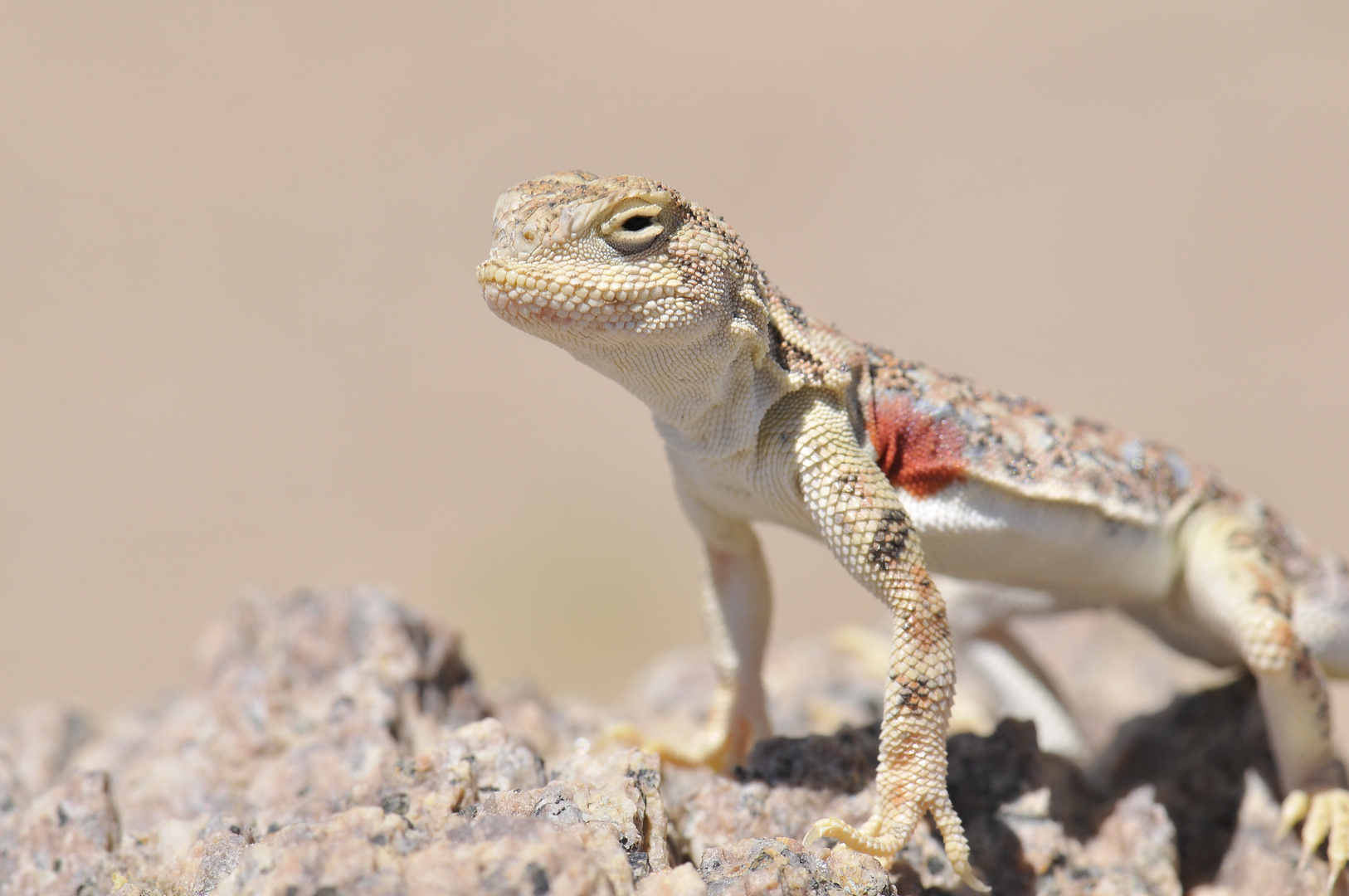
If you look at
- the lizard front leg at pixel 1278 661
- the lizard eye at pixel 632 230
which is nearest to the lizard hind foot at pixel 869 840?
the lizard front leg at pixel 1278 661

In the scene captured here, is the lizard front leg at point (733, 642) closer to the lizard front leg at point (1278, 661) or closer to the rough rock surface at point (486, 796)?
the rough rock surface at point (486, 796)

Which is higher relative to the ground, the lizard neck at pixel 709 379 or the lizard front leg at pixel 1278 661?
the lizard neck at pixel 709 379

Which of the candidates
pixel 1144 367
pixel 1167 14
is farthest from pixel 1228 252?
pixel 1167 14

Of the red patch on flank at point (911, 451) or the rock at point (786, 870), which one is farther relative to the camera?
the red patch on flank at point (911, 451)

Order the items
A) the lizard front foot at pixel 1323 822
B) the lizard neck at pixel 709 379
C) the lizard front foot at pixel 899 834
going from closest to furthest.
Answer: the lizard front foot at pixel 899 834
the lizard neck at pixel 709 379
the lizard front foot at pixel 1323 822

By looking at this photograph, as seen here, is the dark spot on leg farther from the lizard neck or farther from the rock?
the rock

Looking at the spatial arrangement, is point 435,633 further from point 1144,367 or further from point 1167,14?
point 1167,14

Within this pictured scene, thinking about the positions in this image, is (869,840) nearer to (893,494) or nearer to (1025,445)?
(893,494)

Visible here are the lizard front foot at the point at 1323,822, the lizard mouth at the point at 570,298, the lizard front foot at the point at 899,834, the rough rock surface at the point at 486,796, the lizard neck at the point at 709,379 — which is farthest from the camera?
the lizard front foot at the point at 1323,822

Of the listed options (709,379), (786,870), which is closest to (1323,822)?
(786,870)
